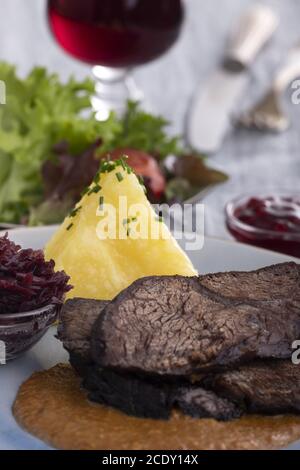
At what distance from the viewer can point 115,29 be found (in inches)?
264

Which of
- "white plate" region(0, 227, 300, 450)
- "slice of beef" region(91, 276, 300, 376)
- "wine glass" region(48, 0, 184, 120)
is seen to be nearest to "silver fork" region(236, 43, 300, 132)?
"wine glass" region(48, 0, 184, 120)

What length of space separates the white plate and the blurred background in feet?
8.74

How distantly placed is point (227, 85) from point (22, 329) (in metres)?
4.96

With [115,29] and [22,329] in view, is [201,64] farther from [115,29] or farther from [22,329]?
[22,329]

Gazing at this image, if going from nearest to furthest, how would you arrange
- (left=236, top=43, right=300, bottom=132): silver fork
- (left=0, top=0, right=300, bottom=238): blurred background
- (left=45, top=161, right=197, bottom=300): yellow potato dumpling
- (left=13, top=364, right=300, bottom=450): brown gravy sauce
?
(left=13, top=364, right=300, bottom=450): brown gravy sauce
(left=45, top=161, right=197, bottom=300): yellow potato dumpling
(left=0, top=0, right=300, bottom=238): blurred background
(left=236, top=43, right=300, bottom=132): silver fork

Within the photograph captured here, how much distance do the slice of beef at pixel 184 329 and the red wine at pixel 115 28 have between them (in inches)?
138

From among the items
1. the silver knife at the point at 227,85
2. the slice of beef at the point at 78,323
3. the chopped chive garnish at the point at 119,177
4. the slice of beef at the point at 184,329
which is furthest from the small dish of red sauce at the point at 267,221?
the silver knife at the point at 227,85

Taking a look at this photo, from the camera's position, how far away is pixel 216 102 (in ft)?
25.9

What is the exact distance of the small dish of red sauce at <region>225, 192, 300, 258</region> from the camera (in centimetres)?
509

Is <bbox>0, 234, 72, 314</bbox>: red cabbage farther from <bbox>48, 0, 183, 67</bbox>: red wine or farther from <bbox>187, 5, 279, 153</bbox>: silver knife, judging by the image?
<bbox>187, 5, 279, 153</bbox>: silver knife

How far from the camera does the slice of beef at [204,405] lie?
10.4ft

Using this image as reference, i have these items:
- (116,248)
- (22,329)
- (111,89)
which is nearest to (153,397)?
(22,329)

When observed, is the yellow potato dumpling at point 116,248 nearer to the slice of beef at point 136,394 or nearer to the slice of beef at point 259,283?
the slice of beef at point 259,283
